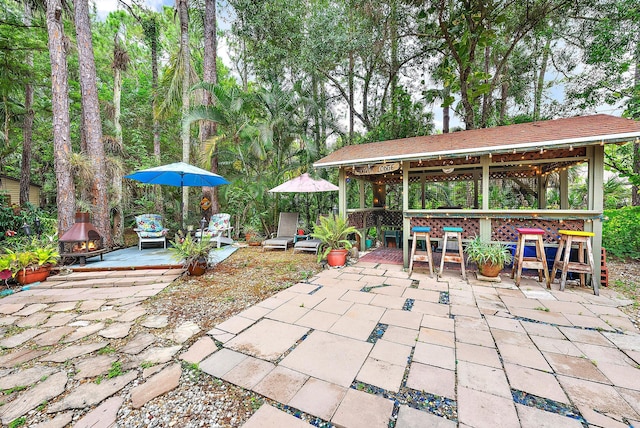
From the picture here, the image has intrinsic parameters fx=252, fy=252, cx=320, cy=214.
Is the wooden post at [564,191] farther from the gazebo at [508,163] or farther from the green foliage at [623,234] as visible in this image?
the green foliage at [623,234]

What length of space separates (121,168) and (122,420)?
6.77 m

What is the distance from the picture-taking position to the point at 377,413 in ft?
5.00

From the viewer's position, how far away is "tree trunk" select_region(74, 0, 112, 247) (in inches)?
226

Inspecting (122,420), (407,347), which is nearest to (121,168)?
(122,420)

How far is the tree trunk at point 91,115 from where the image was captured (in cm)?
574

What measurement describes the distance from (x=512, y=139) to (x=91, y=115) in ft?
28.9

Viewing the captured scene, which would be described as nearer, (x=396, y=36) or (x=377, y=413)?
(x=377, y=413)

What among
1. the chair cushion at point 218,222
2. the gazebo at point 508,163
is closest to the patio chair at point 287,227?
the chair cushion at point 218,222

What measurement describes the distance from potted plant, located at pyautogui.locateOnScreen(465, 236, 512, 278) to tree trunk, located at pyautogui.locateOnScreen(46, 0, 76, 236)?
800 cm

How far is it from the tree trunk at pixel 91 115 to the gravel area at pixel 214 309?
340 cm

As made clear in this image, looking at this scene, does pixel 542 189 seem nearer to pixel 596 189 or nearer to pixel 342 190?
pixel 596 189

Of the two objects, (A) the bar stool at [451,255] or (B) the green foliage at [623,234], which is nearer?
(A) the bar stool at [451,255]

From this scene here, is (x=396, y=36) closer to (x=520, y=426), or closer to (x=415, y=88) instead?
(x=415, y=88)

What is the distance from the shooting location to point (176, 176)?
20.0 feet
